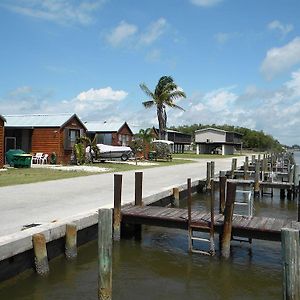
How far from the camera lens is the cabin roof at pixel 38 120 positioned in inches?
1365

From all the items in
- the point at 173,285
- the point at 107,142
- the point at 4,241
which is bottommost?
the point at 173,285

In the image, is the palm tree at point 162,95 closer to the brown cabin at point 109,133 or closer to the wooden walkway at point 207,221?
the brown cabin at point 109,133

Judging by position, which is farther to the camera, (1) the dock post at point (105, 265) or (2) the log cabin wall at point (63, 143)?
(2) the log cabin wall at point (63, 143)

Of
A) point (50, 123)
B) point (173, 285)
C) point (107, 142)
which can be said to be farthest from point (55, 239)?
point (107, 142)

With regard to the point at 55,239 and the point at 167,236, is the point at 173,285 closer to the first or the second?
the point at 55,239

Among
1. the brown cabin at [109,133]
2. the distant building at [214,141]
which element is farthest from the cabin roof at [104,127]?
the distant building at [214,141]

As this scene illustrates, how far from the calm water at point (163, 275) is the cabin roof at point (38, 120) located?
24.1 metres

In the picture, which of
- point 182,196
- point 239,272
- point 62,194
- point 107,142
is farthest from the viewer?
point 107,142

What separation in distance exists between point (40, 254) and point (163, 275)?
265 centimetres

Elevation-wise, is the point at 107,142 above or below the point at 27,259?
above

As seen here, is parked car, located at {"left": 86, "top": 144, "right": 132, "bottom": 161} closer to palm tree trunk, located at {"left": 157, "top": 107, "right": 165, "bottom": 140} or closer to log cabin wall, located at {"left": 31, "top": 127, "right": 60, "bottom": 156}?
log cabin wall, located at {"left": 31, "top": 127, "right": 60, "bottom": 156}

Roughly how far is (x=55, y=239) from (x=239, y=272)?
4.16 meters

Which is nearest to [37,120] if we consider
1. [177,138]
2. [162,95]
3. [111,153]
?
[111,153]

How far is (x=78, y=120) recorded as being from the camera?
36.3 meters
